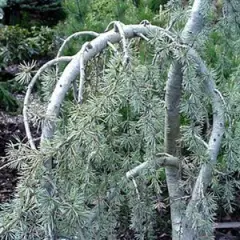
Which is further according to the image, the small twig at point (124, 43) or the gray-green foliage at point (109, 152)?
the small twig at point (124, 43)

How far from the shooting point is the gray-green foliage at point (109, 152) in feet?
6.53

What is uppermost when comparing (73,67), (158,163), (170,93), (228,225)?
(73,67)

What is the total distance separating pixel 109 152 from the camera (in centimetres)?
232

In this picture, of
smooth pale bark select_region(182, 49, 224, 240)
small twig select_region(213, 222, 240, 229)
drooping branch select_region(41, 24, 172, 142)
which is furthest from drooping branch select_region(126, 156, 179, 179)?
small twig select_region(213, 222, 240, 229)

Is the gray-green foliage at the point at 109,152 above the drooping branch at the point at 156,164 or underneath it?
above

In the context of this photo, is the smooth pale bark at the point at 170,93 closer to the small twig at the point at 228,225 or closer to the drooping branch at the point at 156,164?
the drooping branch at the point at 156,164

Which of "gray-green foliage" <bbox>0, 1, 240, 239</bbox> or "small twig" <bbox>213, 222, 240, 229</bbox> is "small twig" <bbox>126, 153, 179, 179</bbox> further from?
"small twig" <bbox>213, 222, 240, 229</bbox>

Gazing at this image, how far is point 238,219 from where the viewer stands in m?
3.91

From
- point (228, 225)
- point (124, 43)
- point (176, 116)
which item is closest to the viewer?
point (124, 43)

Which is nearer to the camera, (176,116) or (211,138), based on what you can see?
(211,138)

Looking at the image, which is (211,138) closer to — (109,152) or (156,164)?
(156,164)

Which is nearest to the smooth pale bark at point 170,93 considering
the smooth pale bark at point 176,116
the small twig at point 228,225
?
the smooth pale bark at point 176,116

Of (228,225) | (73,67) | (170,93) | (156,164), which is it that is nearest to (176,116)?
(170,93)

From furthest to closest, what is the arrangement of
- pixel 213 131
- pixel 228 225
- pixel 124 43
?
pixel 228 225, pixel 213 131, pixel 124 43
